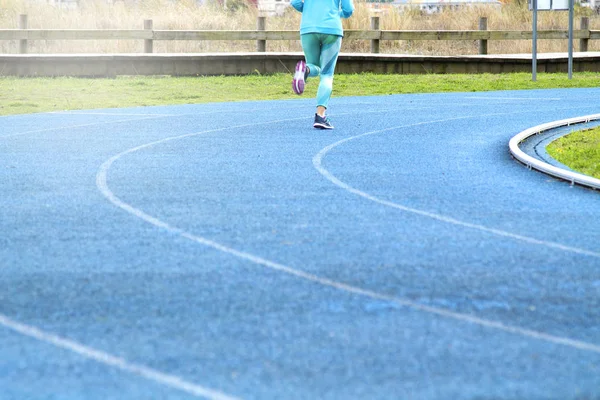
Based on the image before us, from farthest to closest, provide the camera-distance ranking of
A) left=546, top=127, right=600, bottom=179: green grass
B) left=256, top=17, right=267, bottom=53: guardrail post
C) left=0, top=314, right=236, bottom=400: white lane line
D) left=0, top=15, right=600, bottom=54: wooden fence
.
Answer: left=256, top=17, right=267, bottom=53: guardrail post
left=0, top=15, right=600, bottom=54: wooden fence
left=546, top=127, right=600, bottom=179: green grass
left=0, top=314, right=236, bottom=400: white lane line

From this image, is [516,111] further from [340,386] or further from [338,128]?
[340,386]

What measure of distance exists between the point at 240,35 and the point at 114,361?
24.1 meters

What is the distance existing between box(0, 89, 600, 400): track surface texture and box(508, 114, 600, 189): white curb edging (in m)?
0.12

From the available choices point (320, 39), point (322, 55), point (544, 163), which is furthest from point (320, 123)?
point (544, 163)

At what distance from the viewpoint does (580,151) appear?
461 inches

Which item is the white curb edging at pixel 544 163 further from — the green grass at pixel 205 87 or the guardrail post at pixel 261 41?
the guardrail post at pixel 261 41

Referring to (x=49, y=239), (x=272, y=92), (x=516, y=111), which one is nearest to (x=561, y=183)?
(x=49, y=239)

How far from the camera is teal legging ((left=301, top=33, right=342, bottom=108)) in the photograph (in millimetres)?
13727

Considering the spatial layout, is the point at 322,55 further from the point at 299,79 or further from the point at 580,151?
the point at 580,151

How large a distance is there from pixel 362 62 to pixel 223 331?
22034 millimetres

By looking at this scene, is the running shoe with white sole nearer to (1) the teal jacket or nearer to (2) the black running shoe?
(1) the teal jacket

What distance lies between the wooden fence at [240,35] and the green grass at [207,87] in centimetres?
312

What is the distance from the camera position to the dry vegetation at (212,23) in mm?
31469

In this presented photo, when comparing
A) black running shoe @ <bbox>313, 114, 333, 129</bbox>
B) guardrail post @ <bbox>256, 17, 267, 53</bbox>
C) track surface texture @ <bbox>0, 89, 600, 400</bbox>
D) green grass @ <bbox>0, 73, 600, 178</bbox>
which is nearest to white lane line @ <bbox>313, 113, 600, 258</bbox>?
track surface texture @ <bbox>0, 89, 600, 400</bbox>
